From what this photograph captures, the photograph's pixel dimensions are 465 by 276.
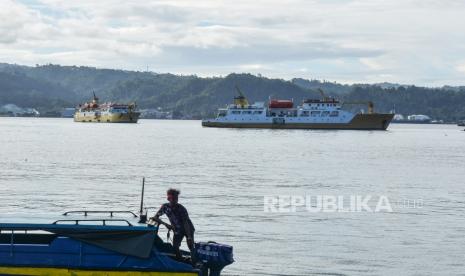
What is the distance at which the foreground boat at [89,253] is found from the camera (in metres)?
21.3

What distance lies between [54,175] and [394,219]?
32.5 m

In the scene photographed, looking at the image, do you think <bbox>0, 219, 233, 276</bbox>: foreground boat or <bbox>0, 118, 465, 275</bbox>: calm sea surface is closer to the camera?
<bbox>0, 219, 233, 276</bbox>: foreground boat

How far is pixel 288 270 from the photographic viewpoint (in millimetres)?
28531

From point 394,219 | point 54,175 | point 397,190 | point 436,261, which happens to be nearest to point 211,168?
point 54,175

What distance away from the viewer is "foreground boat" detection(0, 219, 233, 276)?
21.3m

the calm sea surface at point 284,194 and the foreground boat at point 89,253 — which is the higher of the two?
the foreground boat at point 89,253

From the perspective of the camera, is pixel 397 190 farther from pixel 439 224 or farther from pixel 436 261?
pixel 436 261

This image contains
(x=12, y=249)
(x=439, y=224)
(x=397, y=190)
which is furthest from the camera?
(x=397, y=190)

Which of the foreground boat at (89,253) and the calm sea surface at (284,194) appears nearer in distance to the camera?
the foreground boat at (89,253)

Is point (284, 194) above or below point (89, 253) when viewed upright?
below

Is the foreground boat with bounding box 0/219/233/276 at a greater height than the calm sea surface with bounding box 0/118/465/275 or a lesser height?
greater

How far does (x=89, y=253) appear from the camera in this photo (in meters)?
21.7

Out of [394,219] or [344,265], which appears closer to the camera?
[344,265]

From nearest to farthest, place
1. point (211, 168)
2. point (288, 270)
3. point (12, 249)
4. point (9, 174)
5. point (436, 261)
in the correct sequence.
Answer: point (12, 249)
point (288, 270)
point (436, 261)
point (9, 174)
point (211, 168)
